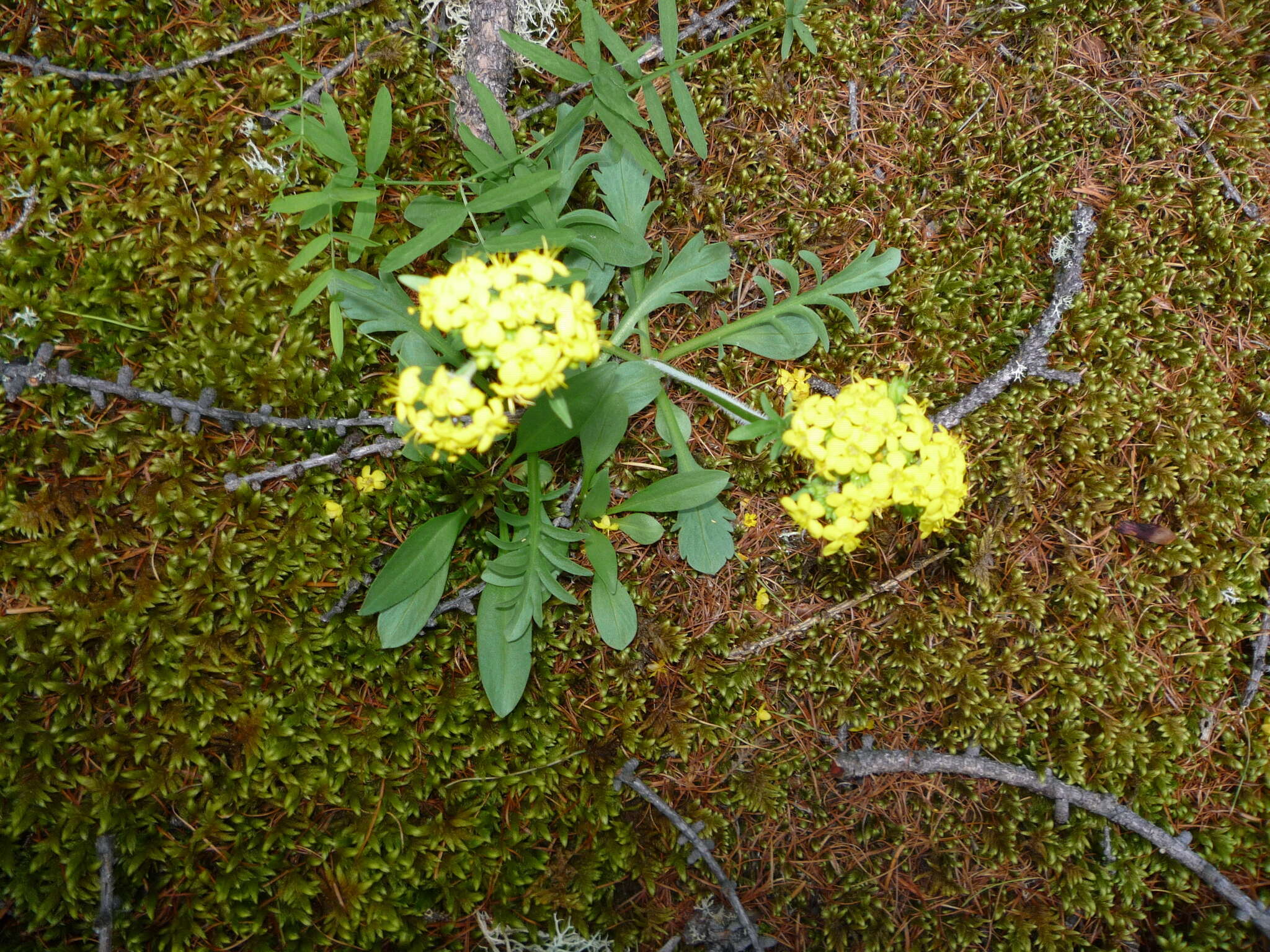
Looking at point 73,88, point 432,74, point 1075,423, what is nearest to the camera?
point 73,88

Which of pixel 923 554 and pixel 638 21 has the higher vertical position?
pixel 638 21

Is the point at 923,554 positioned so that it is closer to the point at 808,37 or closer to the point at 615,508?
the point at 615,508

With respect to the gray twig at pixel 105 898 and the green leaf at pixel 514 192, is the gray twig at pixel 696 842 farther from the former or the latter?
the green leaf at pixel 514 192

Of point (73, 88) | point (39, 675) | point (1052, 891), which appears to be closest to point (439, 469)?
point (39, 675)

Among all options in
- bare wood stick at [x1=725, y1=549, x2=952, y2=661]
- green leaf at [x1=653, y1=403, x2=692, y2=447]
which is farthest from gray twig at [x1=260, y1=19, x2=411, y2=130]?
bare wood stick at [x1=725, y1=549, x2=952, y2=661]

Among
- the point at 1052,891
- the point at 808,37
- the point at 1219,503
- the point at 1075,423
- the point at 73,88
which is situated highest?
the point at 73,88

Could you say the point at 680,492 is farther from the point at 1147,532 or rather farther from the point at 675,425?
the point at 1147,532

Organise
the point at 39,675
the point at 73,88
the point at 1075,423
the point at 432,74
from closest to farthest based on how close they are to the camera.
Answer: the point at 39,675 → the point at 73,88 → the point at 432,74 → the point at 1075,423

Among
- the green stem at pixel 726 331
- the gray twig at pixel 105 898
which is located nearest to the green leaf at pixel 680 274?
the green stem at pixel 726 331

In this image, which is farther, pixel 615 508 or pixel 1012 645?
pixel 1012 645
